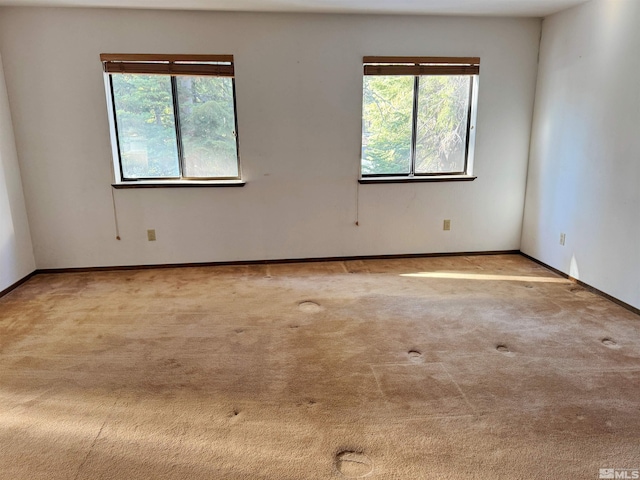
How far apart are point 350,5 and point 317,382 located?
9.97 feet

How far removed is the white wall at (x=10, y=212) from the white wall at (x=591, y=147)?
4.90 m

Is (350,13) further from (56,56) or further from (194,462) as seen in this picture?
(194,462)

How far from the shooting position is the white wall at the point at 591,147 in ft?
9.76

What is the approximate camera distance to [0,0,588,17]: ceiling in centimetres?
329

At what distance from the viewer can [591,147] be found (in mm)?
3338

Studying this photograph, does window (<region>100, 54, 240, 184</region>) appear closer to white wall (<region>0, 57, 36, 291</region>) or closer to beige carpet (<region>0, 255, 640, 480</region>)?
white wall (<region>0, 57, 36, 291</region>)

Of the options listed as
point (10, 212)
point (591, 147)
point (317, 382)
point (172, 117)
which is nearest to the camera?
point (317, 382)

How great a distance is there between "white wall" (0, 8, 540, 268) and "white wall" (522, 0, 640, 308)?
30cm

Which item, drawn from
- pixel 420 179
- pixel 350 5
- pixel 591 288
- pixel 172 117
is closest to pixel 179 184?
pixel 172 117

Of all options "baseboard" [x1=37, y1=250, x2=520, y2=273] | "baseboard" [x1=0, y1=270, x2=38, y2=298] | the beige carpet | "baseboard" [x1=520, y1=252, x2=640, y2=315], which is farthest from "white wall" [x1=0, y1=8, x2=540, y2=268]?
the beige carpet

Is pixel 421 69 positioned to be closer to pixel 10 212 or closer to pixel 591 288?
Answer: pixel 591 288

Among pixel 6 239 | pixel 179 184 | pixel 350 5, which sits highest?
pixel 350 5

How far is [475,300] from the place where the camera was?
10.4ft

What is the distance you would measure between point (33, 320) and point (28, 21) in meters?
2.51
